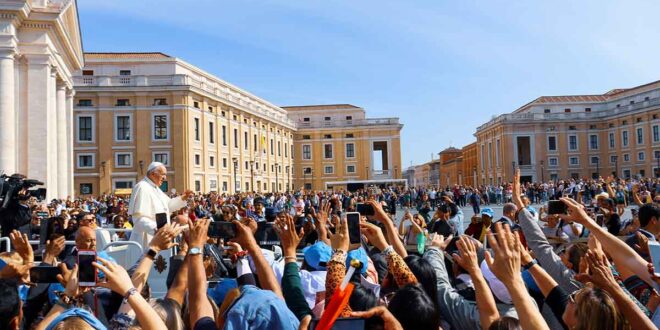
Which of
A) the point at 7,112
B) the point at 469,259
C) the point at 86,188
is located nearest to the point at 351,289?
the point at 469,259

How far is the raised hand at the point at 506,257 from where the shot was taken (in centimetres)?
259

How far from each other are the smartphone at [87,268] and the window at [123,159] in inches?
1845

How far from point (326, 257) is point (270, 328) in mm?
1889

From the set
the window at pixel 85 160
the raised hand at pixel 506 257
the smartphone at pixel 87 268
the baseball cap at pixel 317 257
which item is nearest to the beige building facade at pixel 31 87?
the window at pixel 85 160

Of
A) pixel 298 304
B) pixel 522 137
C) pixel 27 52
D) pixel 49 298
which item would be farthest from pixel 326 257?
pixel 522 137

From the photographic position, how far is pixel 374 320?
252cm

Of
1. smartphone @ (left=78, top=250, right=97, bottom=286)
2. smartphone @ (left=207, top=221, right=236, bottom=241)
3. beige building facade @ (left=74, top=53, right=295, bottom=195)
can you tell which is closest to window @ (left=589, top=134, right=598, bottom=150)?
beige building facade @ (left=74, top=53, right=295, bottom=195)

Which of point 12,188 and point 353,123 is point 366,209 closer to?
point 12,188

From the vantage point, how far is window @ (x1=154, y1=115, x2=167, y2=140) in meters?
47.7

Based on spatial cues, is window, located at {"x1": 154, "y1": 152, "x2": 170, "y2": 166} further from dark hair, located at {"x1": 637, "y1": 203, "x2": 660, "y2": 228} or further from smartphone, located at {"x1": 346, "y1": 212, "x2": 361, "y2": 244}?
smartphone, located at {"x1": 346, "y1": 212, "x2": 361, "y2": 244}

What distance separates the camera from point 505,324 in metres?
2.62

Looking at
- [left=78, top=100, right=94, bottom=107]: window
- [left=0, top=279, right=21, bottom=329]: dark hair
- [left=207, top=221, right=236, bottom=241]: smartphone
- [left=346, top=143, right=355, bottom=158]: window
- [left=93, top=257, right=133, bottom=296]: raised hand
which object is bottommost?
[left=0, top=279, right=21, bottom=329]: dark hair

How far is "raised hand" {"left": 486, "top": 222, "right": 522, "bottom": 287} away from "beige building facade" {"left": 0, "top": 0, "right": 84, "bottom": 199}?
25.4m

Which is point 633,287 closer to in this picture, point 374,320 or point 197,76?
point 374,320
